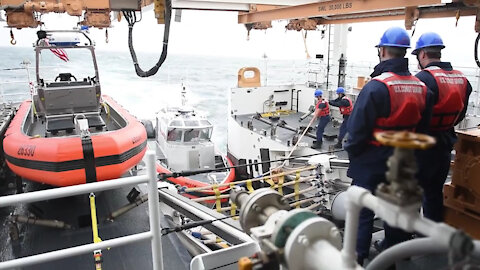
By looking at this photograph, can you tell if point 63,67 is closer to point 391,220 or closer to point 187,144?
point 187,144

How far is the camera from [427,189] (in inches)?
105

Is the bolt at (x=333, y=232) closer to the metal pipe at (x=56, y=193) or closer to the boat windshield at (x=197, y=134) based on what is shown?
the metal pipe at (x=56, y=193)

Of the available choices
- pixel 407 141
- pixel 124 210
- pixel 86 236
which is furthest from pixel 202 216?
pixel 407 141

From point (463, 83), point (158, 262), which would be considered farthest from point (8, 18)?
point (463, 83)

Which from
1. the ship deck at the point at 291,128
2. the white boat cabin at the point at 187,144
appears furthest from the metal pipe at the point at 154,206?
the white boat cabin at the point at 187,144

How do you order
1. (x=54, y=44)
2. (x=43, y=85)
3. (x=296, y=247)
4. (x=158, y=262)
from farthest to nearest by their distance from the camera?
(x=54, y=44)
(x=43, y=85)
(x=158, y=262)
(x=296, y=247)

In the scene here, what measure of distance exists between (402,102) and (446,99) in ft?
2.16

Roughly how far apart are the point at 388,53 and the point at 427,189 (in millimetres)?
1029

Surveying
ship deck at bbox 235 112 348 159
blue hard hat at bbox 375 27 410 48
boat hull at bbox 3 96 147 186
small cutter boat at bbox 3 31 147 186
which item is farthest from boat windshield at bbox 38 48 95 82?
blue hard hat at bbox 375 27 410 48

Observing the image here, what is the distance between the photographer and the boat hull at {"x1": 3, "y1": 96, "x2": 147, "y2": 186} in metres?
4.30

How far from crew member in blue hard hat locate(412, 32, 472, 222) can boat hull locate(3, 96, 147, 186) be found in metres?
3.39

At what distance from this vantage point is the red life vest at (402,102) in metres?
2.16

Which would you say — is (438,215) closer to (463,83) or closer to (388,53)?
(463,83)

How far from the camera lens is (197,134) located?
1268 centimetres
